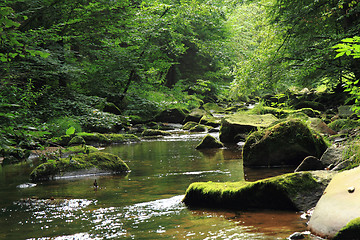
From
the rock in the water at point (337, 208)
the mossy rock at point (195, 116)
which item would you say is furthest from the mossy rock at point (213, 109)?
the rock in the water at point (337, 208)

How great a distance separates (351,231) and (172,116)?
20.5 meters

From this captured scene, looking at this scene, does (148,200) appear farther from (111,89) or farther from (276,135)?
(111,89)

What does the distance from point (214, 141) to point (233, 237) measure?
800 cm

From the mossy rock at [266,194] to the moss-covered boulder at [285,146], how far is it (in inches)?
118

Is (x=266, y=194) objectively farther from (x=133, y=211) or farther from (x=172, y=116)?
(x=172, y=116)

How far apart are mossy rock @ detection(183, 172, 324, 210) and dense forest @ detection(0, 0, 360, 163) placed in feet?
5.02

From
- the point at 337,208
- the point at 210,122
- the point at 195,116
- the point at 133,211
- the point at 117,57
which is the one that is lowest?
the point at 133,211

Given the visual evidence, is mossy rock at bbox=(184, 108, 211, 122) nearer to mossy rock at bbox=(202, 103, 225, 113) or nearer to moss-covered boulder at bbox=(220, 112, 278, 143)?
mossy rock at bbox=(202, 103, 225, 113)

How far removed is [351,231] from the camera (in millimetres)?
2672

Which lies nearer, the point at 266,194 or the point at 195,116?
the point at 266,194

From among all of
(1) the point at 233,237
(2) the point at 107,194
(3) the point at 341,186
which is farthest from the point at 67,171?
(3) the point at 341,186

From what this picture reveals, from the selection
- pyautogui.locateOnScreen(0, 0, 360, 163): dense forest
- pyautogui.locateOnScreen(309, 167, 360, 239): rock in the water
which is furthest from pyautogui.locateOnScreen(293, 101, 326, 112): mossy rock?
pyautogui.locateOnScreen(309, 167, 360, 239): rock in the water

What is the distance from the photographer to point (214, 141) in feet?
37.0

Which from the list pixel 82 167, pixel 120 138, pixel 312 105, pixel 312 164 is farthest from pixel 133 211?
pixel 312 105
